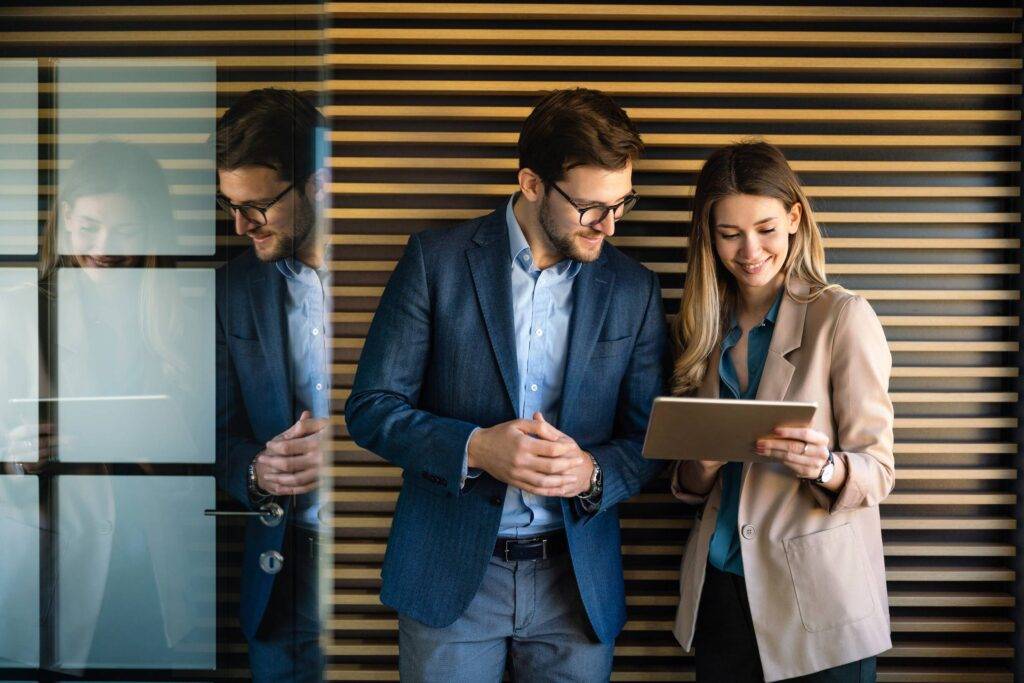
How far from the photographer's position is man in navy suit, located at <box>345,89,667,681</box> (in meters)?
2.44

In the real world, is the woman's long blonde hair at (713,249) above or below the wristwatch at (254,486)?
above

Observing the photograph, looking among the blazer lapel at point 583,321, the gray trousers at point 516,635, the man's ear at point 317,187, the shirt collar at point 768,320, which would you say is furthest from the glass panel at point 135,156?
the shirt collar at point 768,320

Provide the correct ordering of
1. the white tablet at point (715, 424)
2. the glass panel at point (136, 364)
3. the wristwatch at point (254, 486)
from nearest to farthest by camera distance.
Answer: the glass panel at point (136, 364), the white tablet at point (715, 424), the wristwatch at point (254, 486)

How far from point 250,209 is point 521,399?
887mm

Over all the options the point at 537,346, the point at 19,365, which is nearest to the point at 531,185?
the point at 537,346

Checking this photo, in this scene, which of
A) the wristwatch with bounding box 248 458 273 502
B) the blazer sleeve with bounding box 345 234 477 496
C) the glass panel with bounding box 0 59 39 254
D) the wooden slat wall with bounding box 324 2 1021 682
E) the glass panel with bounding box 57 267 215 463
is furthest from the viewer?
the wooden slat wall with bounding box 324 2 1021 682

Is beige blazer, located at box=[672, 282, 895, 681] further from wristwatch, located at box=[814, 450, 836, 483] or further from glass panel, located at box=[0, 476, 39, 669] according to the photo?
glass panel, located at box=[0, 476, 39, 669]

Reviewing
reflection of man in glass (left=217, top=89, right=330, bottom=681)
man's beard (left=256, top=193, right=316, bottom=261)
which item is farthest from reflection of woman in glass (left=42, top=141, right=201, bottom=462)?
man's beard (left=256, top=193, right=316, bottom=261)

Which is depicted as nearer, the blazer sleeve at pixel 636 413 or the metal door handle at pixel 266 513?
the metal door handle at pixel 266 513

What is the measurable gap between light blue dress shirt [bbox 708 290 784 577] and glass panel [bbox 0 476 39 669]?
5.82ft

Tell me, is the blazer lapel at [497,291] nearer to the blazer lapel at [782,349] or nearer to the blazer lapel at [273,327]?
the blazer lapel at [273,327]

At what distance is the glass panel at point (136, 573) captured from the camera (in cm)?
192

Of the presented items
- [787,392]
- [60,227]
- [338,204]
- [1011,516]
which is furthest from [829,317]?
[60,227]

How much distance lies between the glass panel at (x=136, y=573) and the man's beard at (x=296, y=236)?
59cm
